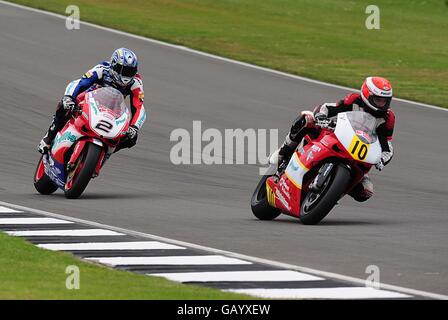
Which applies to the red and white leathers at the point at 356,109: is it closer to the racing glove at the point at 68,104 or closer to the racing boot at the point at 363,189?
the racing boot at the point at 363,189

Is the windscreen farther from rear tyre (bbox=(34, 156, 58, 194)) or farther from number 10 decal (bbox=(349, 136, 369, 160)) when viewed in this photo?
number 10 decal (bbox=(349, 136, 369, 160))

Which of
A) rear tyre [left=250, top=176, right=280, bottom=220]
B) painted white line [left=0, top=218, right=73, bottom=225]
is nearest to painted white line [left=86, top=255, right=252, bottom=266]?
painted white line [left=0, top=218, right=73, bottom=225]

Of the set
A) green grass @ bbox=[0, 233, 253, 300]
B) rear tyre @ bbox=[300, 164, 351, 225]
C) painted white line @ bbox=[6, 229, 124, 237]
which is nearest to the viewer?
green grass @ bbox=[0, 233, 253, 300]

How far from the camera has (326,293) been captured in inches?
420

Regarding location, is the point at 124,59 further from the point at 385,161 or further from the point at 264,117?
the point at 264,117

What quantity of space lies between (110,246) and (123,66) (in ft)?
15.7

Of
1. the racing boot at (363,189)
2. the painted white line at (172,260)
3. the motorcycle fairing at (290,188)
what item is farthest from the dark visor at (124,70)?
the painted white line at (172,260)

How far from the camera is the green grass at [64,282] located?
10.2m

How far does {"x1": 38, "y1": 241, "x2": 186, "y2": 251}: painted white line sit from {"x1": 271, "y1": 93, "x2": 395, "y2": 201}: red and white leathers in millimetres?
2919

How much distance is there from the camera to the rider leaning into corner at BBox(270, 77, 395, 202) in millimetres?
15352

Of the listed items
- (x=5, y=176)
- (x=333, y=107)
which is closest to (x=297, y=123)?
(x=333, y=107)

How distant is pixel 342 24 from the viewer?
129 feet

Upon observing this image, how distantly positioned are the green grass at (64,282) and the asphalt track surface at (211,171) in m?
1.73
